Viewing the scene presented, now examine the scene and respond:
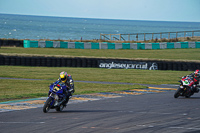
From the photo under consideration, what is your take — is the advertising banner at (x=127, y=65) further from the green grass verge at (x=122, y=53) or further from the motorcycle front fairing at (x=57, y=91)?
the motorcycle front fairing at (x=57, y=91)

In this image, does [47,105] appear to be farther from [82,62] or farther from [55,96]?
[82,62]

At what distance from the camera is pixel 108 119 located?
1027 cm

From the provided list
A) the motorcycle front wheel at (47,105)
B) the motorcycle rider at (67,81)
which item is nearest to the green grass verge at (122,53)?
the motorcycle rider at (67,81)

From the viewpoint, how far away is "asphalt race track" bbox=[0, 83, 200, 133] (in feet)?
28.6

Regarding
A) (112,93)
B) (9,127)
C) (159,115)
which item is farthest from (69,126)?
(112,93)

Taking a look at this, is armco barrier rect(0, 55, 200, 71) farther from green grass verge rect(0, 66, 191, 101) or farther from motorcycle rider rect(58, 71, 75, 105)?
motorcycle rider rect(58, 71, 75, 105)

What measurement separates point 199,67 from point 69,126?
2279 centimetres

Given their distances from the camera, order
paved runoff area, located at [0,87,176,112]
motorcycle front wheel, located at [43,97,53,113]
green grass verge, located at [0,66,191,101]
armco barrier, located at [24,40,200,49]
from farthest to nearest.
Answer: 1. armco barrier, located at [24,40,200,49]
2. green grass verge, located at [0,66,191,101]
3. paved runoff area, located at [0,87,176,112]
4. motorcycle front wheel, located at [43,97,53,113]

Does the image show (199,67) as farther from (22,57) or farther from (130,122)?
(130,122)

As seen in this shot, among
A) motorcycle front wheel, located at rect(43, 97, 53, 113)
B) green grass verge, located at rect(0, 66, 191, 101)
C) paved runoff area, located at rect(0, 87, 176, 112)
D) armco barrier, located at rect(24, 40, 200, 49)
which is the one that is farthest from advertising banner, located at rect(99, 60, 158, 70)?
motorcycle front wheel, located at rect(43, 97, 53, 113)

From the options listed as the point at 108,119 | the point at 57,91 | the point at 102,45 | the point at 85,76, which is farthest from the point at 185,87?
the point at 102,45

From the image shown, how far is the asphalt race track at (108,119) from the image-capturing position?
8727 millimetres

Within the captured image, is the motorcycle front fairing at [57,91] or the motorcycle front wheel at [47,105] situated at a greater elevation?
the motorcycle front fairing at [57,91]

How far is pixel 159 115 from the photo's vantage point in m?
11.1
